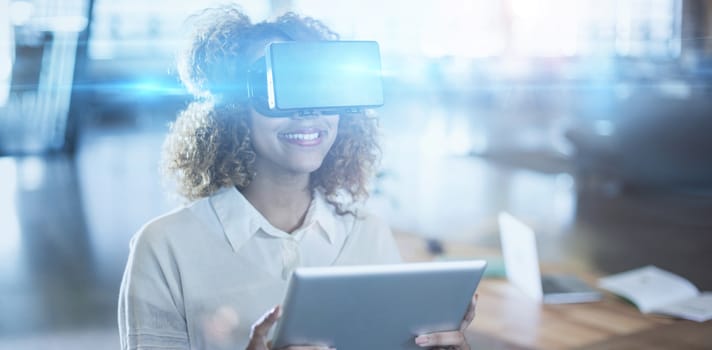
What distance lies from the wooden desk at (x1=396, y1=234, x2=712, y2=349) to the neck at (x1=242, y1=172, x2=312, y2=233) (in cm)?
51

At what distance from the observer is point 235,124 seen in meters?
1.07

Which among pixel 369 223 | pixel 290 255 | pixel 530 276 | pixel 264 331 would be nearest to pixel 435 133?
pixel 530 276

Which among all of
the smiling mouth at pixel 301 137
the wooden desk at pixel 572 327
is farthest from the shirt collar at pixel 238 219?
the wooden desk at pixel 572 327

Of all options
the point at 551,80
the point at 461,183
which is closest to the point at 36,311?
the point at 461,183

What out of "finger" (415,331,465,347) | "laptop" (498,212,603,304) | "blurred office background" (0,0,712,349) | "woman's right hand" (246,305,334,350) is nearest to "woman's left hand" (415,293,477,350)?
"finger" (415,331,465,347)

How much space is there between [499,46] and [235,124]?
730cm

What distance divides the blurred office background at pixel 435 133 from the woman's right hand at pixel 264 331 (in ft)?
1.35

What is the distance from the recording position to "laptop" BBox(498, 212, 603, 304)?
166 centimetres

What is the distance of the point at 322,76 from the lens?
0.90 meters

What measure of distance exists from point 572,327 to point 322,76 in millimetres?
938

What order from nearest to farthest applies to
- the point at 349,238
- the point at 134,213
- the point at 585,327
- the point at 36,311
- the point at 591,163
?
the point at 349,238 → the point at 585,327 → the point at 36,311 → the point at 134,213 → the point at 591,163

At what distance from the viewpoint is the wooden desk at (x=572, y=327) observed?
1504 mm

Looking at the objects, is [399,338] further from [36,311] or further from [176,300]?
[36,311]

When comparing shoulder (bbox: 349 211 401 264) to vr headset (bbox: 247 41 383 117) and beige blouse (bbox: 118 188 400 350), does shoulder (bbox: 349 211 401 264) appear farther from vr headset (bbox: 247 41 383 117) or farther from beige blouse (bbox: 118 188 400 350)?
vr headset (bbox: 247 41 383 117)
